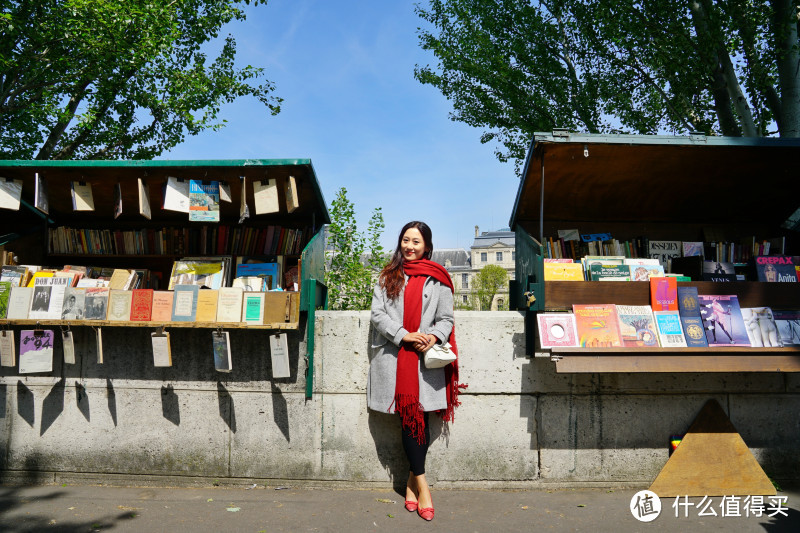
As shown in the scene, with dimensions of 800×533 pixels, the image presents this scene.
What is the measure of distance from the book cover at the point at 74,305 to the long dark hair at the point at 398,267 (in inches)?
95.0

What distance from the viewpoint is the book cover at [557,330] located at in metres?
3.65

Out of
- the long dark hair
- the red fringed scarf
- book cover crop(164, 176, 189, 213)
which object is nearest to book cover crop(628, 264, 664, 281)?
the red fringed scarf

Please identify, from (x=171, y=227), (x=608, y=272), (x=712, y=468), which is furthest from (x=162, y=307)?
(x=712, y=468)

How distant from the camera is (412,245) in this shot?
12.7 ft

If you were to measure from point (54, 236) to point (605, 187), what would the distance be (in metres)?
5.26

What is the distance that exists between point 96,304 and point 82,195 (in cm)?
94

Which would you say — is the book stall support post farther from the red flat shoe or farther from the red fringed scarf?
the red flat shoe

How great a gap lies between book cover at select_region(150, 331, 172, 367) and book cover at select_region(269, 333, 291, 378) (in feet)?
2.54

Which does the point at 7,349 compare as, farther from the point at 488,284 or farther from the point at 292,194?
the point at 488,284

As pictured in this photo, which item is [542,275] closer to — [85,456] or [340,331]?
[340,331]

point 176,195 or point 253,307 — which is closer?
point 253,307

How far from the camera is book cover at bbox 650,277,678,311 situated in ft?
12.7

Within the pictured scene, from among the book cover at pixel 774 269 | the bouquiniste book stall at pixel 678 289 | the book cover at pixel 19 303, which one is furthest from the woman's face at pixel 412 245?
the book cover at pixel 19 303

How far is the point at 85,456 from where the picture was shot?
4.09 m
